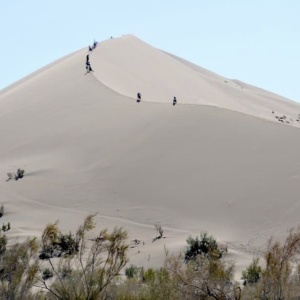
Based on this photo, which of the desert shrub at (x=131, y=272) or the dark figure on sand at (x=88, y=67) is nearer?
the desert shrub at (x=131, y=272)

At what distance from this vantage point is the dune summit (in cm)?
2531

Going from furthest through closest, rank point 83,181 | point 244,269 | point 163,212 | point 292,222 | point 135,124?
point 135,124
point 83,181
point 163,212
point 292,222
point 244,269

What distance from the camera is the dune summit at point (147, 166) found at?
25312mm

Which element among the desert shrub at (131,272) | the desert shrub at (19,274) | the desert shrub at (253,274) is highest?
the desert shrub at (253,274)

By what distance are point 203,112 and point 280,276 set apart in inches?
890

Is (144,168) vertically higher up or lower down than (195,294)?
higher up

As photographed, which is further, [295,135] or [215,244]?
[295,135]

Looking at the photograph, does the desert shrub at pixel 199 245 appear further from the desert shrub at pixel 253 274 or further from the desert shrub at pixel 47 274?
the desert shrub at pixel 47 274

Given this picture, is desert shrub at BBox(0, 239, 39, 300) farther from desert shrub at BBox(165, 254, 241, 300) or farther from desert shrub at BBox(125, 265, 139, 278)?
desert shrub at BBox(125, 265, 139, 278)

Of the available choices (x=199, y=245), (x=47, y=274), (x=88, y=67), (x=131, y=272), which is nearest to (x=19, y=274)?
(x=47, y=274)

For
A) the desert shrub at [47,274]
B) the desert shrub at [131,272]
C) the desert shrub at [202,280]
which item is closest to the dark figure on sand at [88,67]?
the desert shrub at [131,272]

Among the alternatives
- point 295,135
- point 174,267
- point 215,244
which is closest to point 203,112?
point 295,135

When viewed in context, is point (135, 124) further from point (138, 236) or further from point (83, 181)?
point (138, 236)

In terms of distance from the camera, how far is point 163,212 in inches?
1051
